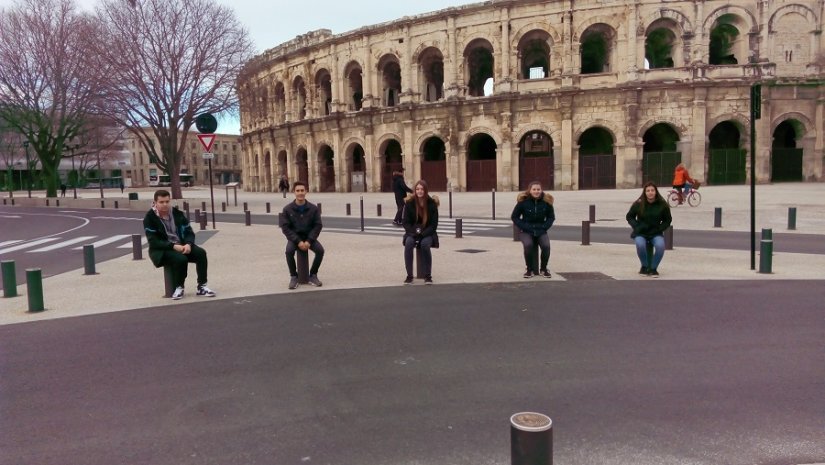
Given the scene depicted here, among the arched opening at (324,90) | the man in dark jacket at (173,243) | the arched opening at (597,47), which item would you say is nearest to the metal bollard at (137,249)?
the man in dark jacket at (173,243)

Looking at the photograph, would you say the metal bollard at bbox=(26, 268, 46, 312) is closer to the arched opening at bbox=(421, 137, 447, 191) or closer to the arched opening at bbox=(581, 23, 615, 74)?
the arched opening at bbox=(421, 137, 447, 191)

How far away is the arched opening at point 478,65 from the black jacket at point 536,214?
105ft

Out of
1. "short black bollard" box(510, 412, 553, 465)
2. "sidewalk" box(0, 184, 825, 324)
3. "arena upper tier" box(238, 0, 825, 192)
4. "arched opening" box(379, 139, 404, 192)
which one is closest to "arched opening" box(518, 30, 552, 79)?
"arena upper tier" box(238, 0, 825, 192)

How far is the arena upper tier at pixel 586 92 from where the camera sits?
34.8m

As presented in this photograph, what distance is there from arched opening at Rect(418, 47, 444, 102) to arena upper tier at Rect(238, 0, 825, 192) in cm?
12

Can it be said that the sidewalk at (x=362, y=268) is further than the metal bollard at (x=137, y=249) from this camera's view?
No

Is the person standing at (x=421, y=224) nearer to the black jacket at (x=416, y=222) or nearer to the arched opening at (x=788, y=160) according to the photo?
the black jacket at (x=416, y=222)

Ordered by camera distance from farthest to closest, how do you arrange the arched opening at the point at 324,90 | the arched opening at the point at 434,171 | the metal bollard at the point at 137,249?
the arched opening at the point at 324,90
the arched opening at the point at 434,171
the metal bollard at the point at 137,249

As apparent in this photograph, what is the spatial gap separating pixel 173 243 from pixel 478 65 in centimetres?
3789

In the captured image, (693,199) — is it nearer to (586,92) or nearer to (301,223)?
(586,92)

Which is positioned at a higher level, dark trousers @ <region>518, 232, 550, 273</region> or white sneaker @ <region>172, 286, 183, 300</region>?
dark trousers @ <region>518, 232, 550, 273</region>

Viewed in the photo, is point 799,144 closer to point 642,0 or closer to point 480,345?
point 642,0

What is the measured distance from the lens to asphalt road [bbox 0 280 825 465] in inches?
139

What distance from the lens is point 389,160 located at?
4647 centimetres
